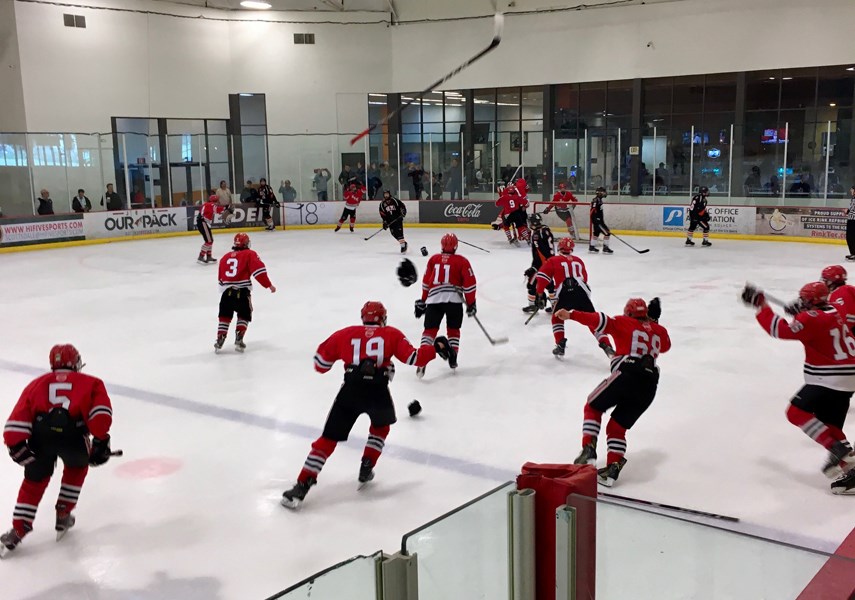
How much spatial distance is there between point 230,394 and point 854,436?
5.11 m

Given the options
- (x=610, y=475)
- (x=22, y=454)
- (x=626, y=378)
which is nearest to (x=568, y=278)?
(x=626, y=378)

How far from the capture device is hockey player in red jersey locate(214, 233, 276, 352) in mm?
8781

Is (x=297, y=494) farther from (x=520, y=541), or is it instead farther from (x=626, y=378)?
(x=520, y=541)

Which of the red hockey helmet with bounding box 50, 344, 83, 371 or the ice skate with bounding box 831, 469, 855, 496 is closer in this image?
the red hockey helmet with bounding box 50, 344, 83, 371

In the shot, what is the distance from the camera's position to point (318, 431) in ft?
21.1

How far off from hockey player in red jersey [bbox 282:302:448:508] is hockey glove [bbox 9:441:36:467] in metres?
1.43

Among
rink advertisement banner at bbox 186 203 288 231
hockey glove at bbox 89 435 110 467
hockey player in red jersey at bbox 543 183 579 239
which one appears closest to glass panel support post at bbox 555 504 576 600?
hockey glove at bbox 89 435 110 467

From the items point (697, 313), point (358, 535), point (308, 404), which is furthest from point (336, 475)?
point (697, 313)

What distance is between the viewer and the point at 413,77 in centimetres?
2625

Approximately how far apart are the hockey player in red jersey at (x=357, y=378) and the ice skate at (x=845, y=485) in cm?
268

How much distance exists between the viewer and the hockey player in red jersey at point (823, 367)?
5047 millimetres

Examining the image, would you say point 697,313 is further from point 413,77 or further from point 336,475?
point 413,77

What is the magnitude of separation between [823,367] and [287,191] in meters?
20.3

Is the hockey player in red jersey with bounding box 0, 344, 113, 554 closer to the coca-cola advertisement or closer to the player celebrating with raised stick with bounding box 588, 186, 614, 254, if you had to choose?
the player celebrating with raised stick with bounding box 588, 186, 614, 254
